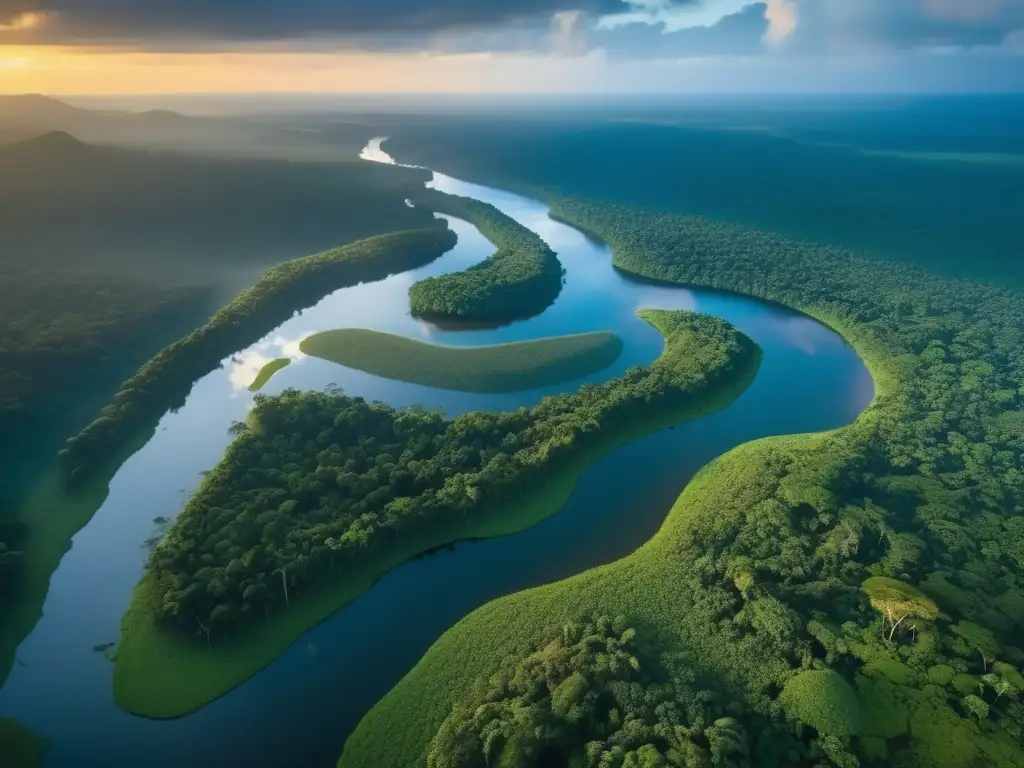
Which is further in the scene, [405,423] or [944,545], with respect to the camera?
[405,423]

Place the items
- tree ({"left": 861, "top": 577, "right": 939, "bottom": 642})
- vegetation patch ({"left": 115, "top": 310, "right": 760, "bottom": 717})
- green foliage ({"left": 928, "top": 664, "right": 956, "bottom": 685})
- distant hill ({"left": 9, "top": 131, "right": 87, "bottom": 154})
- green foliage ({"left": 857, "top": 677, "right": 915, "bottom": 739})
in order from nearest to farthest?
green foliage ({"left": 857, "top": 677, "right": 915, "bottom": 739}) < green foliage ({"left": 928, "top": 664, "right": 956, "bottom": 685}) < tree ({"left": 861, "top": 577, "right": 939, "bottom": 642}) < vegetation patch ({"left": 115, "top": 310, "right": 760, "bottom": 717}) < distant hill ({"left": 9, "top": 131, "right": 87, "bottom": 154})

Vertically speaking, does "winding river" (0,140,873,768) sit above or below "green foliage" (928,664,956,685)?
below

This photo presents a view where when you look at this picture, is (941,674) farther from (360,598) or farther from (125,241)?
(125,241)

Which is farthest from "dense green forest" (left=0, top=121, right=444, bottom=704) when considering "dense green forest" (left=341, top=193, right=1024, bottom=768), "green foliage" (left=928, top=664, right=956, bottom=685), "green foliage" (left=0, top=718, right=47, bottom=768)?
Result: "green foliage" (left=928, top=664, right=956, bottom=685)

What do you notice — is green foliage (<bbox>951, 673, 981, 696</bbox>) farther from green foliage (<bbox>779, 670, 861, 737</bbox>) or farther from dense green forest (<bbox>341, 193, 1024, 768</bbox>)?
green foliage (<bbox>779, 670, 861, 737</bbox>)

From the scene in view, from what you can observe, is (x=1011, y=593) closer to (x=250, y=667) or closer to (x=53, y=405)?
(x=250, y=667)

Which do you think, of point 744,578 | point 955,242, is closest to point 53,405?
point 744,578

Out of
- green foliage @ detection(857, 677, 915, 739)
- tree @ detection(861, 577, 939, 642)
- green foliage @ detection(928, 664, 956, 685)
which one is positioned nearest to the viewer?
green foliage @ detection(857, 677, 915, 739)
